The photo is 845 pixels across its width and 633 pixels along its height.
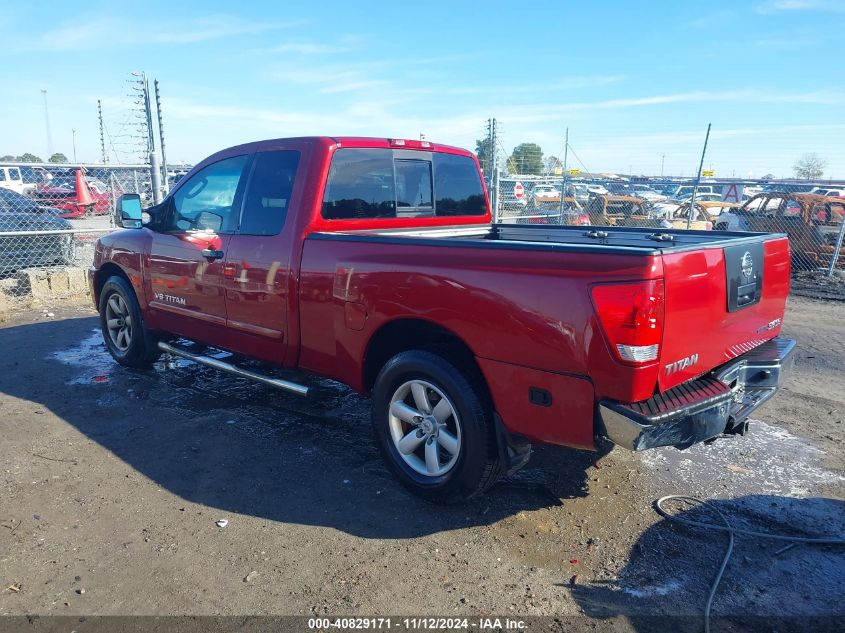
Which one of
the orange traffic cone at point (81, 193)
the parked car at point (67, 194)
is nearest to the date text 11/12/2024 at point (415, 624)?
the orange traffic cone at point (81, 193)

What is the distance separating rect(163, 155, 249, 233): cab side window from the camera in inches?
184

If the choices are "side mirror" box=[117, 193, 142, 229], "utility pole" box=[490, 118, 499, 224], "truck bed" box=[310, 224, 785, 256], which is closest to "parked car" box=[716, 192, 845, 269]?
"utility pole" box=[490, 118, 499, 224]

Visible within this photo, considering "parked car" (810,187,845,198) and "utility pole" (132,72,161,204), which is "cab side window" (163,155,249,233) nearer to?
"utility pole" (132,72,161,204)

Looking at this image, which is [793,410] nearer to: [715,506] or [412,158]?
[715,506]

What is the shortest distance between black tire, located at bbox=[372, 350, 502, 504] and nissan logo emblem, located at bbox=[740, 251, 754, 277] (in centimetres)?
152

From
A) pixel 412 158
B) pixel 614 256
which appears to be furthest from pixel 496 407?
pixel 412 158

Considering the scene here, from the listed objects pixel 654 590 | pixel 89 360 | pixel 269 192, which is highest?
pixel 269 192

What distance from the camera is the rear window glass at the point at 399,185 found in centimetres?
429

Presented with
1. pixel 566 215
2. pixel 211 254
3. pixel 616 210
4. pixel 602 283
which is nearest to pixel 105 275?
pixel 211 254

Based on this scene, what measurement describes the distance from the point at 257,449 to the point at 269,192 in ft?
5.98

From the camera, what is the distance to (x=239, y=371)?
15.1 feet

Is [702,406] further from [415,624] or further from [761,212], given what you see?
[761,212]

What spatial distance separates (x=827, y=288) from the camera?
10.8 metres

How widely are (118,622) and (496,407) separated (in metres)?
1.95
